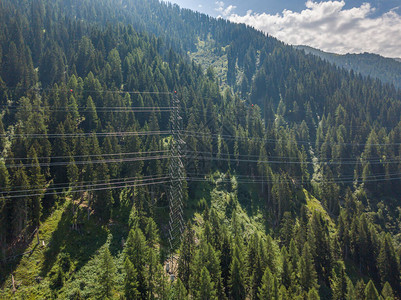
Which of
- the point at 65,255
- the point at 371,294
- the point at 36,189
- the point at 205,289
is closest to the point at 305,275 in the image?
the point at 371,294

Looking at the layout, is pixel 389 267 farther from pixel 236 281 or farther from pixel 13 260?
pixel 13 260

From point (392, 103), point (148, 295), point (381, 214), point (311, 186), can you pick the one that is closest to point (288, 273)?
point (148, 295)

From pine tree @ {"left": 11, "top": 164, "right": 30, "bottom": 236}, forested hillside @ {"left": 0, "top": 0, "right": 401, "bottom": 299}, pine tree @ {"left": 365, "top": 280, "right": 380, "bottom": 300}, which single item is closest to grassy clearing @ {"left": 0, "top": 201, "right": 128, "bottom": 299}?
forested hillside @ {"left": 0, "top": 0, "right": 401, "bottom": 299}

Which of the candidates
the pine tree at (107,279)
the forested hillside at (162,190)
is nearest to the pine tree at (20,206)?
the forested hillside at (162,190)

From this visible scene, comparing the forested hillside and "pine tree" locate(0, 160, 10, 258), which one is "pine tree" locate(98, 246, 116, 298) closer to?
the forested hillside

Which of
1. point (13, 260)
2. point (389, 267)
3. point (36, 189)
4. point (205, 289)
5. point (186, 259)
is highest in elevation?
point (36, 189)

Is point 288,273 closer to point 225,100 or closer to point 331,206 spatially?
point 331,206

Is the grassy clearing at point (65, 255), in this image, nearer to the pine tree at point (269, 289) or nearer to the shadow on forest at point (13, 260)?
the shadow on forest at point (13, 260)

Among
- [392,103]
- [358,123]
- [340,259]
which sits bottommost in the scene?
[340,259]
